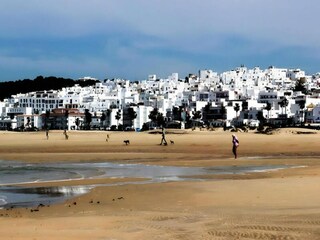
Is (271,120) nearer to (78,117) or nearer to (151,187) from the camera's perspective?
(78,117)

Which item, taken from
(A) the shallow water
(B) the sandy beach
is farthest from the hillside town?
(B) the sandy beach

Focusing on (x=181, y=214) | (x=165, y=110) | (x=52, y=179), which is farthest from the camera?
(x=165, y=110)

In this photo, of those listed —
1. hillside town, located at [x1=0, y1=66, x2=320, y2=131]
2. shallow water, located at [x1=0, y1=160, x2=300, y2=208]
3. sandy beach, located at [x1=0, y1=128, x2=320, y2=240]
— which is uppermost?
hillside town, located at [x1=0, y1=66, x2=320, y2=131]

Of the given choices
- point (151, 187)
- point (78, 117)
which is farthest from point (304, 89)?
point (151, 187)

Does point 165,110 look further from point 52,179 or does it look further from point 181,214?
point 181,214

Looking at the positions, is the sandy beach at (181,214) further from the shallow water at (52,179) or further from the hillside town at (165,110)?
the hillside town at (165,110)

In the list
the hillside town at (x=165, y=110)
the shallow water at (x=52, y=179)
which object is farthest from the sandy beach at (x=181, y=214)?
the hillside town at (x=165, y=110)

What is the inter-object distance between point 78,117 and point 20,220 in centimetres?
12017

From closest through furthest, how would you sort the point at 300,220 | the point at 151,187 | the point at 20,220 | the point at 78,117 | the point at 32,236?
1. the point at 32,236
2. the point at 300,220
3. the point at 20,220
4. the point at 151,187
5. the point at 78,117

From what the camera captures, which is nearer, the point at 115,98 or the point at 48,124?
the point at 48,124

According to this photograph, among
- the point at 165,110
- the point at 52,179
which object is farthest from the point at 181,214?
the point at 165,110

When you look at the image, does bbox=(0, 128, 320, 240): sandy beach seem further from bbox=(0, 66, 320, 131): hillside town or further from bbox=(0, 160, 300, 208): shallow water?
bbox=(0, 66, 320, 131): hillside town

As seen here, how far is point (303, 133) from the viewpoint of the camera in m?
69.2

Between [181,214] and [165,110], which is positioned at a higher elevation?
[165,110]
